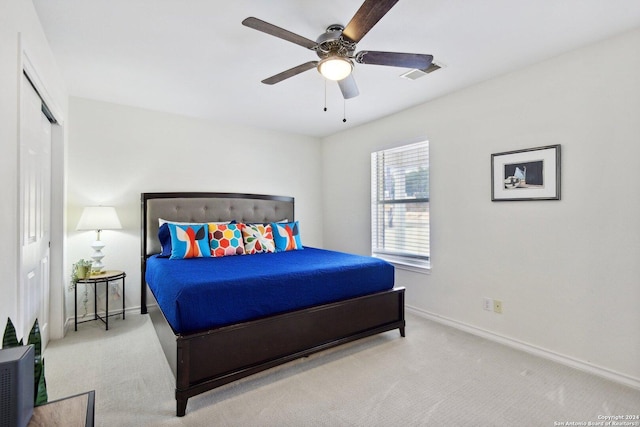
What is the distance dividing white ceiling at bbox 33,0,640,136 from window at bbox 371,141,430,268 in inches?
29.1

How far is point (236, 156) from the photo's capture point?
4.41 m

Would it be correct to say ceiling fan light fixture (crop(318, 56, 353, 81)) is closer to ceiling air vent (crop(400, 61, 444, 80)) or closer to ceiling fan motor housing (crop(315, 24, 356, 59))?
ceiling fan motor housing (crop(315, 24, 356, 59))

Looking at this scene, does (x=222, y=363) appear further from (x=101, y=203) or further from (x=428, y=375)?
(x=101, y=203)

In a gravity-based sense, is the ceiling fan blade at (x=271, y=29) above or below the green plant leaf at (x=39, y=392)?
above

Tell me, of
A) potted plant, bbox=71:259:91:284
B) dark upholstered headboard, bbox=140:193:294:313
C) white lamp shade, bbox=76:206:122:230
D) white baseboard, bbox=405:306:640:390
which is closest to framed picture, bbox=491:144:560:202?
white baseboard, bbox=405:306:640:390

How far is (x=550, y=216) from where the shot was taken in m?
2.57

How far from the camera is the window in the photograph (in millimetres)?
3674

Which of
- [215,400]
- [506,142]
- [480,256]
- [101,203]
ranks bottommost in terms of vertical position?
[215,400]

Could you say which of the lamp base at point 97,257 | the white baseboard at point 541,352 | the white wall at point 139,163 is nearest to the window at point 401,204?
the white baseboard at point 541,352

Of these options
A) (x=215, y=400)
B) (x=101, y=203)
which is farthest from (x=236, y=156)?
(x=215, y=400)

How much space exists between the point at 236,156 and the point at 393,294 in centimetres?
282

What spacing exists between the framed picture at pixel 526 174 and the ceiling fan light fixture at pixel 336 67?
1731 mm

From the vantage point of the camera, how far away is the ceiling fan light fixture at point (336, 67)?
197cm

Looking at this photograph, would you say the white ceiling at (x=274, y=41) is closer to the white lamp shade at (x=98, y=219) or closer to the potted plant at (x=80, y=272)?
the white lamp shade at (x=98, y=219)
